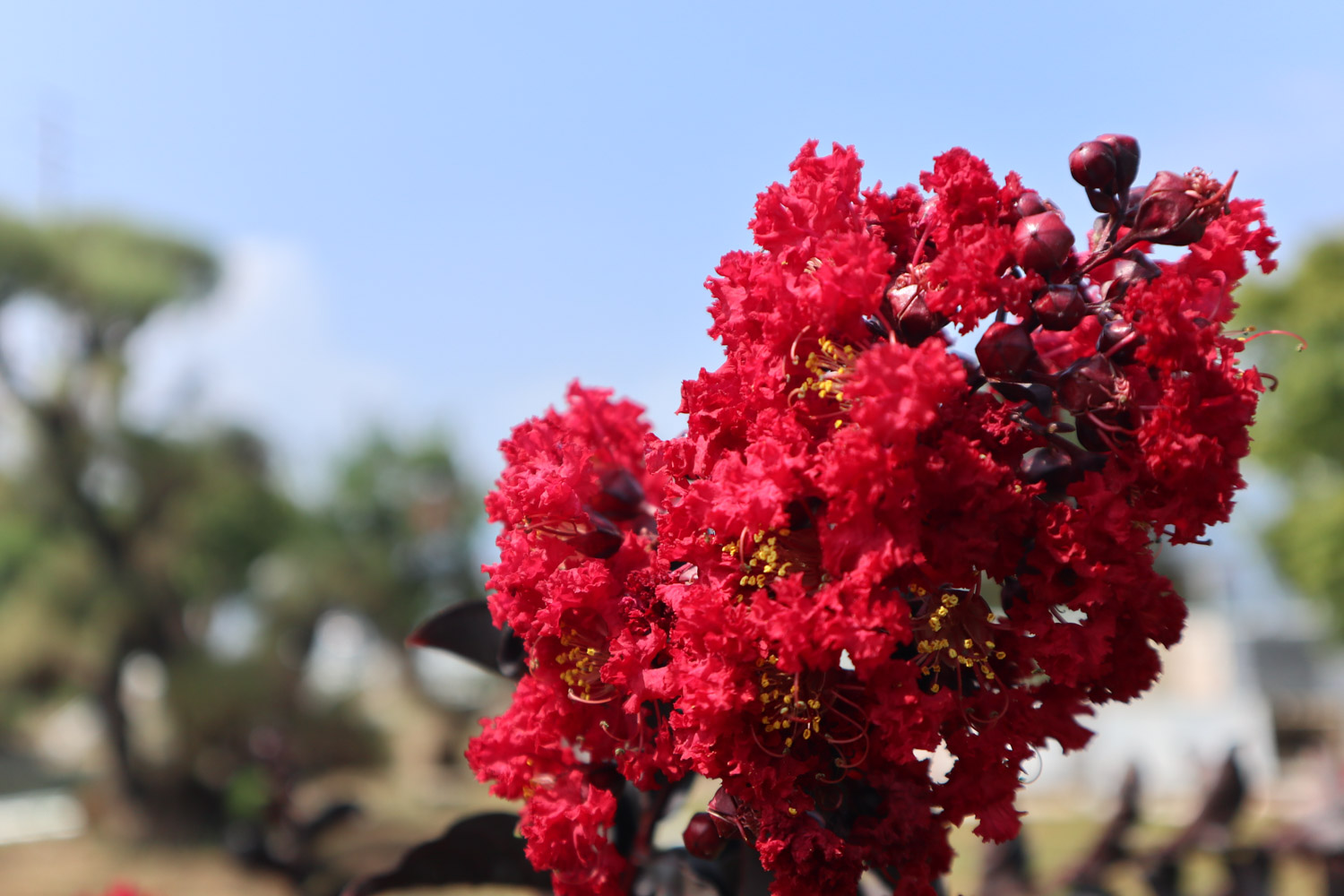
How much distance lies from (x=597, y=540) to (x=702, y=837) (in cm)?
31

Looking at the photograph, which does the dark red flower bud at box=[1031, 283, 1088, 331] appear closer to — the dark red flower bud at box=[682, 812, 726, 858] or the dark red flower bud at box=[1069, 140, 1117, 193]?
the dark red flower bud at box=[1069, 140, 1117, 193]

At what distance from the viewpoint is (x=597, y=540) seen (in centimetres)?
110

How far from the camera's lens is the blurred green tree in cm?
1577

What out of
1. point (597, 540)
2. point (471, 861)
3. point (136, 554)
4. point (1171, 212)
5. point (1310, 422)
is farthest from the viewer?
point (1310, 422)

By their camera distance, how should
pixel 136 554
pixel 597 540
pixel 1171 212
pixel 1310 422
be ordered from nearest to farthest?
pixel 1171 212, pixel 597 540, pixel 136 554, pixel 1310 422

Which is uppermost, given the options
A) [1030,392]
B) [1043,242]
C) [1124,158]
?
[1124,158]

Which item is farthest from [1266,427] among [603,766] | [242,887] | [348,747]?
[603,766]

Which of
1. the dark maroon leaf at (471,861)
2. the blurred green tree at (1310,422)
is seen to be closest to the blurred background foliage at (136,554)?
the dark maroon leaf at (471,861)

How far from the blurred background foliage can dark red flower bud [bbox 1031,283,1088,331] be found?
12.8m

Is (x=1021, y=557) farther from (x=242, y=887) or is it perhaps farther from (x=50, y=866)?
(x=50, y=866)

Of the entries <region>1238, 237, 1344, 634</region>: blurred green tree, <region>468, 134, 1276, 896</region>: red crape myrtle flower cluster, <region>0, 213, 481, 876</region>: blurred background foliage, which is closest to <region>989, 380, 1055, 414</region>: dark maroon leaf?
<region>468, 134, 1276, 896</region>: red crape myrtle flower cluster

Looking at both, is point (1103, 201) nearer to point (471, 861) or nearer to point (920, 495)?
point (920, 495)

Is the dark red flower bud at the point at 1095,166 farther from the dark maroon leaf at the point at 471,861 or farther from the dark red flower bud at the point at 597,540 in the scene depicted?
the dark maroon leaf at the point at 471,861

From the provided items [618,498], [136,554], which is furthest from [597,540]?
[136,554]
